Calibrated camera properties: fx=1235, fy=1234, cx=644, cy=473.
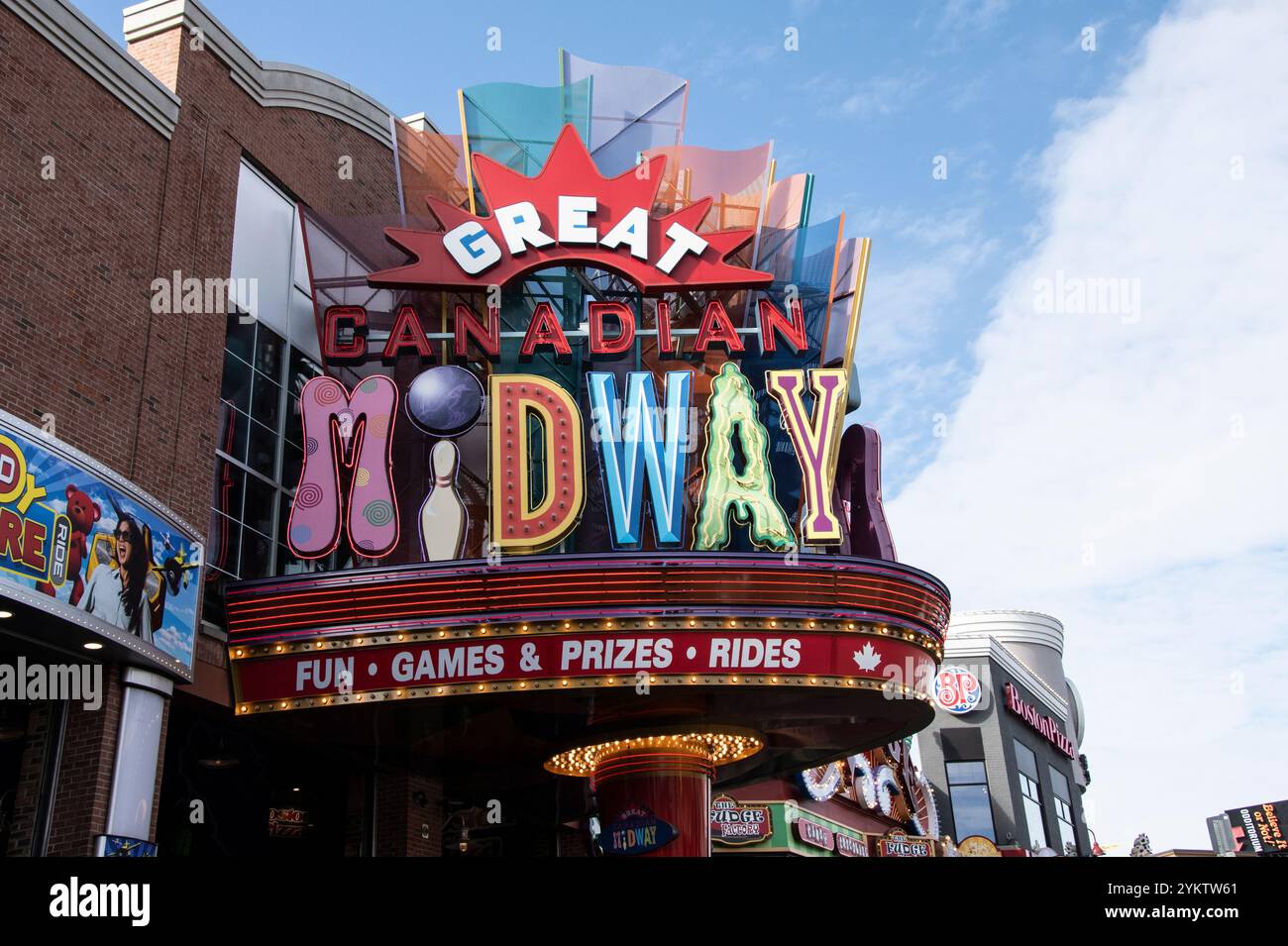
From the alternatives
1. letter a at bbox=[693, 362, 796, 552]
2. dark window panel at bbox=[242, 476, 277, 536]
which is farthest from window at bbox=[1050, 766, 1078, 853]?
dark window panel at bbox=[242, 476, 277, 536]

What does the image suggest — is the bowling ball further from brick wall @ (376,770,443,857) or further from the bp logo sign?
the bp logo sign

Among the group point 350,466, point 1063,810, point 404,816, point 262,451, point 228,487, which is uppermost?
point 262,451

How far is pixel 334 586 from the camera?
17.6m

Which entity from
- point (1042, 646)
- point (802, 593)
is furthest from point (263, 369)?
point (1042, 646)

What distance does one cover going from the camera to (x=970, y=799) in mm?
46031

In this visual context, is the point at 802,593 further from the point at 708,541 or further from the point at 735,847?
the point at 735,847

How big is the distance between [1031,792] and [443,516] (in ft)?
122

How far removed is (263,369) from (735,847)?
59.7ft

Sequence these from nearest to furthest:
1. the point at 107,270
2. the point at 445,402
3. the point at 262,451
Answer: the point at 107,270
the point at 445,402
the point at 262,451

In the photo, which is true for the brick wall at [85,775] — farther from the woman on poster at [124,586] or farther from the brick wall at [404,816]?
the brick wall at [404,816]

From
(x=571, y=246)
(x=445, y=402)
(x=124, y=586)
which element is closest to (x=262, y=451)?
(x=445, y=402)

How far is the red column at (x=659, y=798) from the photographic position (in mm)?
20062

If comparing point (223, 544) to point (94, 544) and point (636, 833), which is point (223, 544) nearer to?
point (94, 544)

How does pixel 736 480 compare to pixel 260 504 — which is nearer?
pixel 736 480
